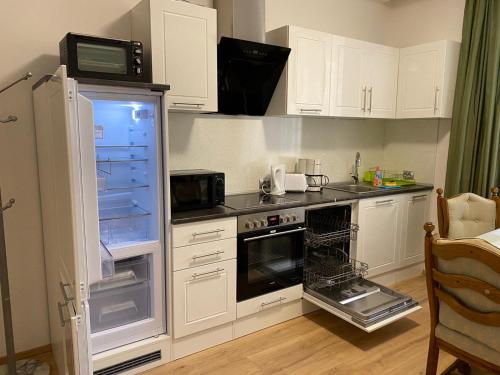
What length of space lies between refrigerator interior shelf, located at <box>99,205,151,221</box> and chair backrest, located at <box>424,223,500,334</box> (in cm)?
162

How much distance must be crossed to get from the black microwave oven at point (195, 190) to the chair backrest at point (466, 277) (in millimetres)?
1391

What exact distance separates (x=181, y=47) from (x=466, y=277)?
2.06 m

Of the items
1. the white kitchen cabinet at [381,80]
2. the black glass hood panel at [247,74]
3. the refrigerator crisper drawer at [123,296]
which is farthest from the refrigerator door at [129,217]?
the white kitchen cabinet at [381,80]

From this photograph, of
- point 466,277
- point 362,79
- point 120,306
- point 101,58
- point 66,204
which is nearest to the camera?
point 66,204

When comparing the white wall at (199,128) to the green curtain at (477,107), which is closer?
the white wall at (199,128)

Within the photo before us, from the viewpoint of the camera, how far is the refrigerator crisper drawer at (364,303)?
2.50 metres

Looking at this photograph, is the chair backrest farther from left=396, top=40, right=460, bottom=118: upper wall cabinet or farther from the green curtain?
left=396, top=40, right=460, bottom=118: upper wall cabinet

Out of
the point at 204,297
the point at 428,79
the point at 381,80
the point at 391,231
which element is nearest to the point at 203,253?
the point at 204,297

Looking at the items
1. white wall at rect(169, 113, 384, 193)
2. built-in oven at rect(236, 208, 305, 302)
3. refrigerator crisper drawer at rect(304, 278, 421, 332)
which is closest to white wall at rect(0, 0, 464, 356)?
white wall at rect(169, 113, 384, 193)

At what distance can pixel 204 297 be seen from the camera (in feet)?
7.97

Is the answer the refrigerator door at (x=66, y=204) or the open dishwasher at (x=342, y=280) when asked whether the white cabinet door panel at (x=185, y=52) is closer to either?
the refrigerator door at (x=66, y=204)

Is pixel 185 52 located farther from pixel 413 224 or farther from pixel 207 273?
pixel 413 224

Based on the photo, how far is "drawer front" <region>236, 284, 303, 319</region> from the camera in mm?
2611

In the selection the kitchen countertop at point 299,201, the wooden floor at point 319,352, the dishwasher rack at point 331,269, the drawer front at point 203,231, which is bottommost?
the wooden floor at point 319,352
